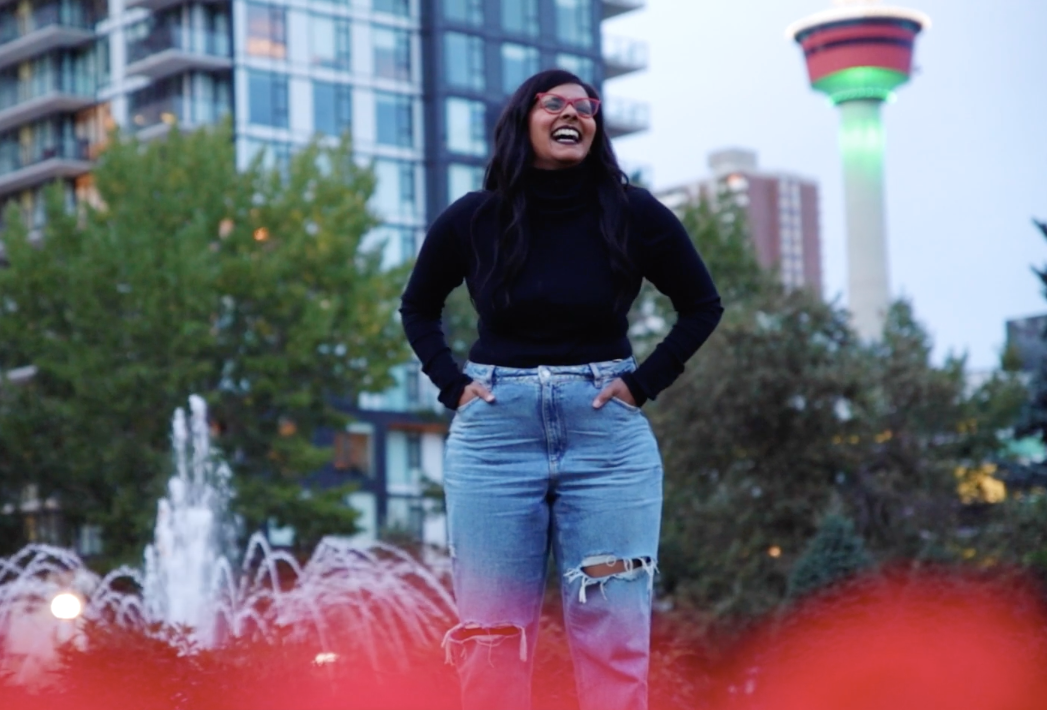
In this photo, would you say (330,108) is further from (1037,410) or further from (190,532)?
(1037,410)

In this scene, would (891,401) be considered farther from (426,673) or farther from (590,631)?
(590,631)

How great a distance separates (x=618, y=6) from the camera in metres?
77.6

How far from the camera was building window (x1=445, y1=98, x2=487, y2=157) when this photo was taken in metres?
70.5

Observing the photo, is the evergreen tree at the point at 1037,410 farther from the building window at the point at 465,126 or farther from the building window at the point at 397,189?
the building window at the point at 465,126

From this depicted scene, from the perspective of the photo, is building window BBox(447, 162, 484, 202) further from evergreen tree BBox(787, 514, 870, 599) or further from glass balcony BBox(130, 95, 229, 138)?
evergreen tree BBox(787, 514, 870, 599)

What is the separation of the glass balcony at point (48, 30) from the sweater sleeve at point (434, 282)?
223ft

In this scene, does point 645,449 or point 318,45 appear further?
point 318,45

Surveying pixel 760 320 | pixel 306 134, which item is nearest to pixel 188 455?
pixel 760 320

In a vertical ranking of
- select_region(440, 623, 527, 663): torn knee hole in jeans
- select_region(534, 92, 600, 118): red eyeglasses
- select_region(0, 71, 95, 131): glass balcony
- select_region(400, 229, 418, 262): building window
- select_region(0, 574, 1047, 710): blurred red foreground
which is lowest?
select_region(0, 574, 1047, 710): blurred red foreground

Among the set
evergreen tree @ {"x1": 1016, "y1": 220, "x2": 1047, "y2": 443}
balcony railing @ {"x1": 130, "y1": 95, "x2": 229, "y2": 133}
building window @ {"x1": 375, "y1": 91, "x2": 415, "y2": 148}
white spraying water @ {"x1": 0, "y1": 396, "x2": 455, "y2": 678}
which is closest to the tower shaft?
building window @ {"x1": 375, "y1": 91, "x2": 415, "y2": 148}

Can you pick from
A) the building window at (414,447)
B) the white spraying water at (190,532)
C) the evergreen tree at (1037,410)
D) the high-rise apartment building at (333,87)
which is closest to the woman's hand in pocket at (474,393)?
the white spraying water at (190,532)

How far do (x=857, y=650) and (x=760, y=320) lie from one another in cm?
2644

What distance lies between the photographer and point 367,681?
26.9 ft

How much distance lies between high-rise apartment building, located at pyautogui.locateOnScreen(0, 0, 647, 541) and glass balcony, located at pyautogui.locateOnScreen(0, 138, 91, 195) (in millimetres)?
64
